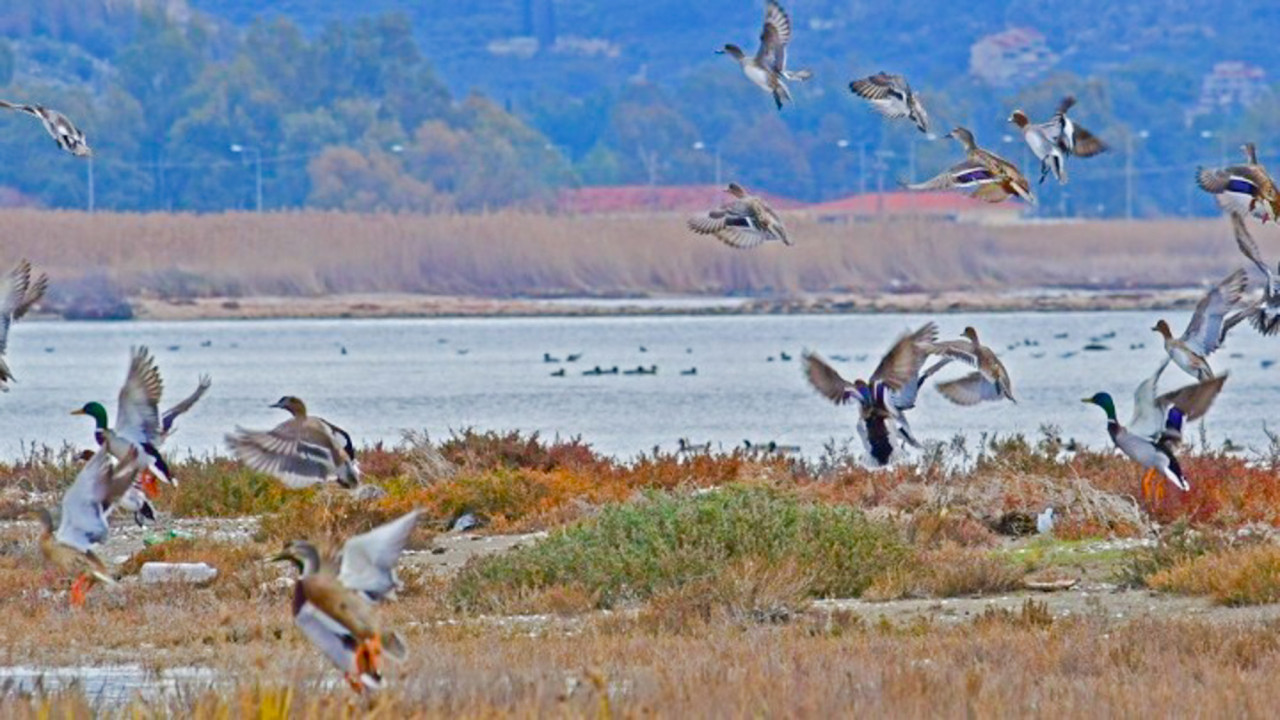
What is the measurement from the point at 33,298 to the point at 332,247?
99.6 meters

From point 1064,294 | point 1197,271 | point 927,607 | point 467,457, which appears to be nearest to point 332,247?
point 1064,294

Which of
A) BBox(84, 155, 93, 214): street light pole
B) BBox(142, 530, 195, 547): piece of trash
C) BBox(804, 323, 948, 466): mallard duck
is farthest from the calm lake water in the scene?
BBox(84, 155, 93, 214): street light pole

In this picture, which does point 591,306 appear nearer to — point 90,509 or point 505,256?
point 505,256

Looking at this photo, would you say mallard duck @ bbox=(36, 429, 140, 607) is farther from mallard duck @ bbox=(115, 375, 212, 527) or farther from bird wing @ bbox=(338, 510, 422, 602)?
bird wing @ bbox=(338, 510, 422, 602)

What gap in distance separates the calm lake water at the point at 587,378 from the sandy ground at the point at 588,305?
1.95m

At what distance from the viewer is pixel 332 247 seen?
4574 inches

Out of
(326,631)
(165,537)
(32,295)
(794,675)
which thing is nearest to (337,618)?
(326,631)

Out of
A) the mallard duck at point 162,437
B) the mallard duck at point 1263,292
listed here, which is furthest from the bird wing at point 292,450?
the mallard duck at point 1263,292

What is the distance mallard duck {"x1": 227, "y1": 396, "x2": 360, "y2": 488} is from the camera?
14633 mm

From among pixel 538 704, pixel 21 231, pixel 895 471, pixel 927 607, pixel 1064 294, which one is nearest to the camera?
pixel 538 704

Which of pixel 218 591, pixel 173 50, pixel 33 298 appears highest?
pixel 173 50

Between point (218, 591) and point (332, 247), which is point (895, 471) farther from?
point (332, 247)

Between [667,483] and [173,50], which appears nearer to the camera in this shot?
[667,483]

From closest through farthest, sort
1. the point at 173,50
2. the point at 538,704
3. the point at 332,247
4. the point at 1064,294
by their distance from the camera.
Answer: the point at 538,704 < the point at 332,247 < the point at 1064,294 < the point at 173,50
